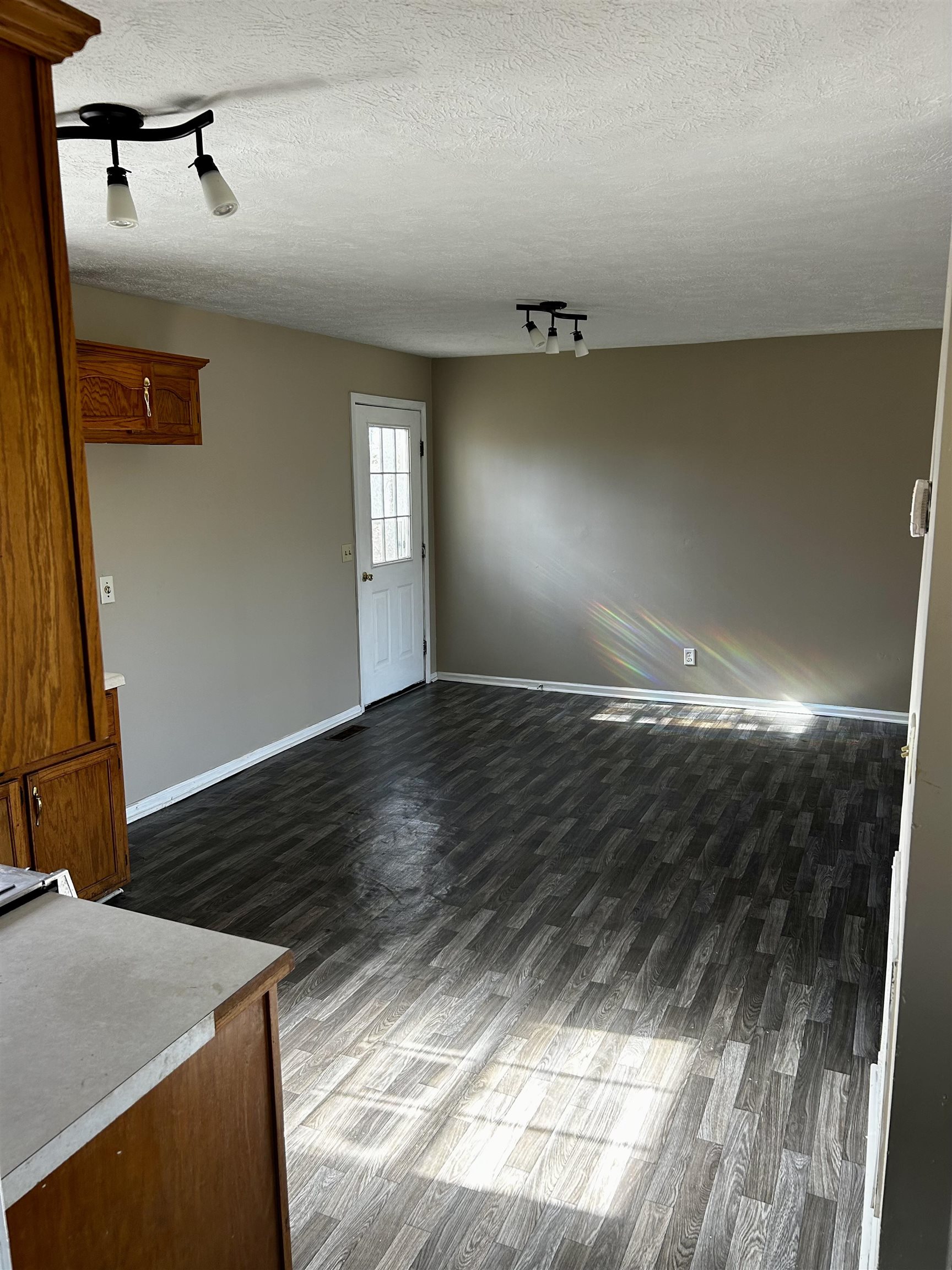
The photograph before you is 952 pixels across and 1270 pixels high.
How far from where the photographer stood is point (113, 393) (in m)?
3.80

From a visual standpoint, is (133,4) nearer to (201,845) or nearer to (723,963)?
(723,963)

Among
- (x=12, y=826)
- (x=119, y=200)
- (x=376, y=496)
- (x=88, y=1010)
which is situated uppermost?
(x=119, y=200)

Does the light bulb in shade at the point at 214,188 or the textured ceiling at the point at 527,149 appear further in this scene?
the light bulb in shade at the point at 214,188

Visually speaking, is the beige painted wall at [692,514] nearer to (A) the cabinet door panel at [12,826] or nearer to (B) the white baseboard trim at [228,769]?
(B) the white baseboard trim at [228,769]

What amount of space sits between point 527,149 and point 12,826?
8.15 ft

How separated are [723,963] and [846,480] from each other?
3.78m

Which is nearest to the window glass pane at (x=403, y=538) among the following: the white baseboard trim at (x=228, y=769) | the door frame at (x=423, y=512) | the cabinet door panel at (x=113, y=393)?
Result: the door frame at (x=423, y=512)

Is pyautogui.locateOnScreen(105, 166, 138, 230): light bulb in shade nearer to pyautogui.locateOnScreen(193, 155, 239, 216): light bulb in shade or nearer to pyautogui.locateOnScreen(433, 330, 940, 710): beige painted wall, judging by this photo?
pyautogui.locateOnScreen(193, 155, 239, 216): light bulb in shade

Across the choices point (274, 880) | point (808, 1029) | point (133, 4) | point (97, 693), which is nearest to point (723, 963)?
point (808, 1029)

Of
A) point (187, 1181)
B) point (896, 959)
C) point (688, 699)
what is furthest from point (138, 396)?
point (688, 699)

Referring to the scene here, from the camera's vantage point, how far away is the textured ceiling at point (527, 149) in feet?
5.43

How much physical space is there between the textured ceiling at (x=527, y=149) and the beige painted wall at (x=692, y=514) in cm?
164

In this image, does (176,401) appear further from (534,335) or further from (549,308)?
(549,308)

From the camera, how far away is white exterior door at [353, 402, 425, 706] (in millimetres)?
6148
